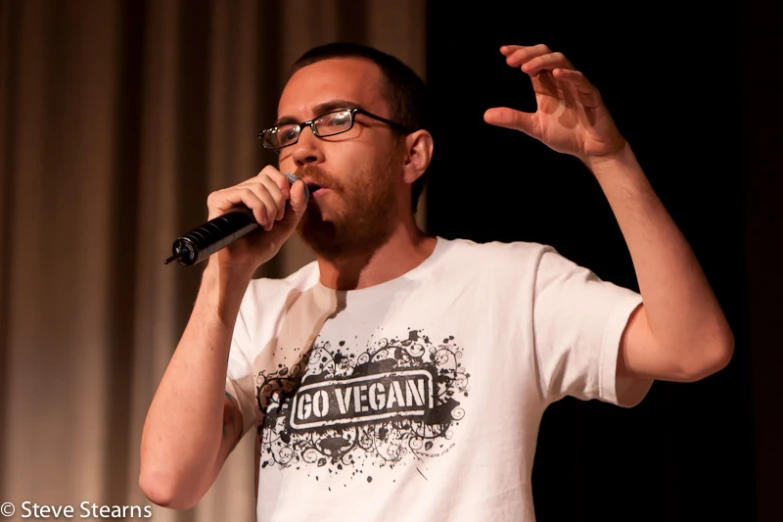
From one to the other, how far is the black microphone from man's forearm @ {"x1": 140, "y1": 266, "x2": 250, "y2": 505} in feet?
0.50

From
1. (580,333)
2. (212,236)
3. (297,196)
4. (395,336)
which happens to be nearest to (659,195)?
(580,333)

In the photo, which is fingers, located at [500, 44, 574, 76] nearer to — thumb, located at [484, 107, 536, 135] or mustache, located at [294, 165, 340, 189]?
thumb, located at [484, 107, 536, 135]

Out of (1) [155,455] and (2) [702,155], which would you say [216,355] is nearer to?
(1) [155,455]

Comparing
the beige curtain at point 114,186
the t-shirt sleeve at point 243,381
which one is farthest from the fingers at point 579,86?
the beige curtain at point 114,186

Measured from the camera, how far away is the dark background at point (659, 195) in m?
1.75

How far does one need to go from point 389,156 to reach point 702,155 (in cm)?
81

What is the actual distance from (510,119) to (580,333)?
352mm

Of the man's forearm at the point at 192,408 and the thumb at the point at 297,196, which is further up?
the thumb at the point at 297,196

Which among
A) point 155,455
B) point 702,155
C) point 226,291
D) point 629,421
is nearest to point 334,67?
point 226,291

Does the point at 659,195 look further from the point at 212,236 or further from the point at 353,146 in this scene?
the point at 212,236

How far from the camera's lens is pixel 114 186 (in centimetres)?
222

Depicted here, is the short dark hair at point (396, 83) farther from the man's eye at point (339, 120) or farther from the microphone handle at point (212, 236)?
the microphone handle at point (212, 236)

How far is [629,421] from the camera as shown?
5.96 ft

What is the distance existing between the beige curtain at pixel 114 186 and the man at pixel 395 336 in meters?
0.70
